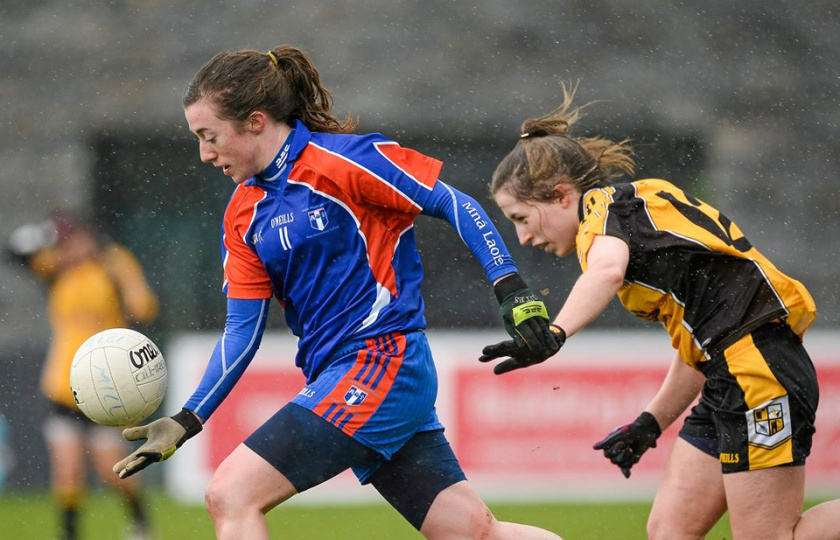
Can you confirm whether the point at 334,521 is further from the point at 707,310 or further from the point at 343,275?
the point at 707,310

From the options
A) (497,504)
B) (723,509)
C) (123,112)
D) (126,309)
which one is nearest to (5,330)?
(123,112)

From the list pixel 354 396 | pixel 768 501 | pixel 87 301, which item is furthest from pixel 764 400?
pixel 87 301

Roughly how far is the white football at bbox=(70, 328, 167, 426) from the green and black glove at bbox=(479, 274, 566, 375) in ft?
3.65

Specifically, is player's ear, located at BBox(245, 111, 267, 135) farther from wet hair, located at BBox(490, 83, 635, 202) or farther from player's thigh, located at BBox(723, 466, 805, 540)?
player's thigh, located at BBox(723, 466, 805, 540)

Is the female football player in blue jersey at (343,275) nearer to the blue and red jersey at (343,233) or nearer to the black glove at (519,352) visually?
the blue and red jersey at (343,233)

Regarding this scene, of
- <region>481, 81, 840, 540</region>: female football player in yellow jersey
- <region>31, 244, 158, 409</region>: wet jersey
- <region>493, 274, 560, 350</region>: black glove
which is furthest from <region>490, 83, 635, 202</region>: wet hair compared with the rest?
<region>31, 244, 158, 409</region>: wet jersey

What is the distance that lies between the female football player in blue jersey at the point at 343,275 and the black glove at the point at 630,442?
0.52 metres

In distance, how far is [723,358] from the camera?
3.67m

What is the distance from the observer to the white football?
12.2 ft

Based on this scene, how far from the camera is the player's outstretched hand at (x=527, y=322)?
3250 millimetres

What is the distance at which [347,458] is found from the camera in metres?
3.56

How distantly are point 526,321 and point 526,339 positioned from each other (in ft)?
0.19

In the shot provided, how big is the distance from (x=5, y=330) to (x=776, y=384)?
9353 millimetres

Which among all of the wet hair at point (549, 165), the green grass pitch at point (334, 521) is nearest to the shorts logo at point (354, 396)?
the wet hair at point (549, 165)
